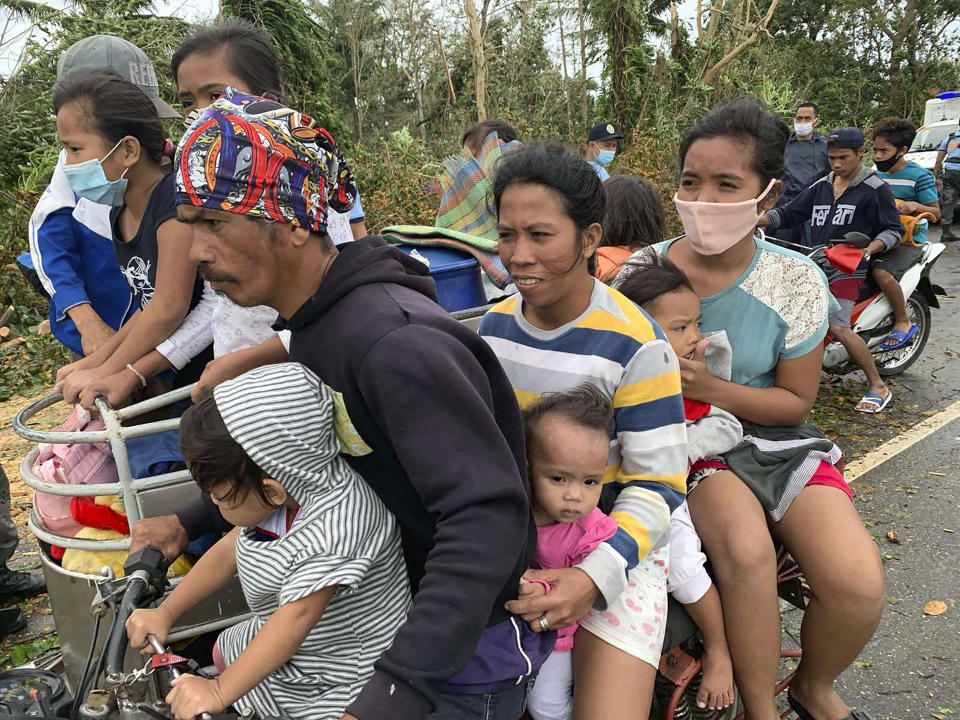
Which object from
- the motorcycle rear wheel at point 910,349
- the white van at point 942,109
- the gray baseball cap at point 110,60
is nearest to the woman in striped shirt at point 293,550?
the gray baseball cap at point 110,60

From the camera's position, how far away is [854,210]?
20.6 ft

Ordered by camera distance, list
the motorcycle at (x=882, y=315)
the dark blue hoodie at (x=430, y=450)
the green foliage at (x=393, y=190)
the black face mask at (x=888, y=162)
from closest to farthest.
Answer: the dark blue hoodie at (x=430, y=450), the motorcycle at (x=882, y=315), the black face mask at (x=888, y=162), the green foliage at (x=393, y=190)

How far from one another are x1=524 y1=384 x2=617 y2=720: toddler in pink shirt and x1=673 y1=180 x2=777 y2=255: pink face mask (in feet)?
2.88

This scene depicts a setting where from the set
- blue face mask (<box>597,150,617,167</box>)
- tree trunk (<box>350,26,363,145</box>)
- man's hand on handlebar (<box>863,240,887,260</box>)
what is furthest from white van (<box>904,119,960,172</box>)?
tree trunk (<box>350,26,363,145</box>)

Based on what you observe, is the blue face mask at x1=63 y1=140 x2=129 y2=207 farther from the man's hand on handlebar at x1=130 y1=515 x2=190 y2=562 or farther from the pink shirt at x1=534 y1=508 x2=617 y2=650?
the pink shirt at x1=534 y1=508 x2=617 y2=650

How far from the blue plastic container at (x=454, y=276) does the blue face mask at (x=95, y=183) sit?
3.16 feet

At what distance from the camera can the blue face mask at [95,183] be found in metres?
2.39

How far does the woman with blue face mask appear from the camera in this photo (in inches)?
87.3

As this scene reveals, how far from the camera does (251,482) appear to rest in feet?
4.83

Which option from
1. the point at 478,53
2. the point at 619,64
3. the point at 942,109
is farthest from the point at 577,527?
the point at 942,109

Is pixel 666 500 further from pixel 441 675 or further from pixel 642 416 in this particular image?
pixel 441 675

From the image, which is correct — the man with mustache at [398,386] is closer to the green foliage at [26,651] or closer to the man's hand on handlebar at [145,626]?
the man's hand on handlebar at [145,626]

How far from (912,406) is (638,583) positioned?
5.08 metres

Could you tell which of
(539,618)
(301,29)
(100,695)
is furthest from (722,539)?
(301,29)
